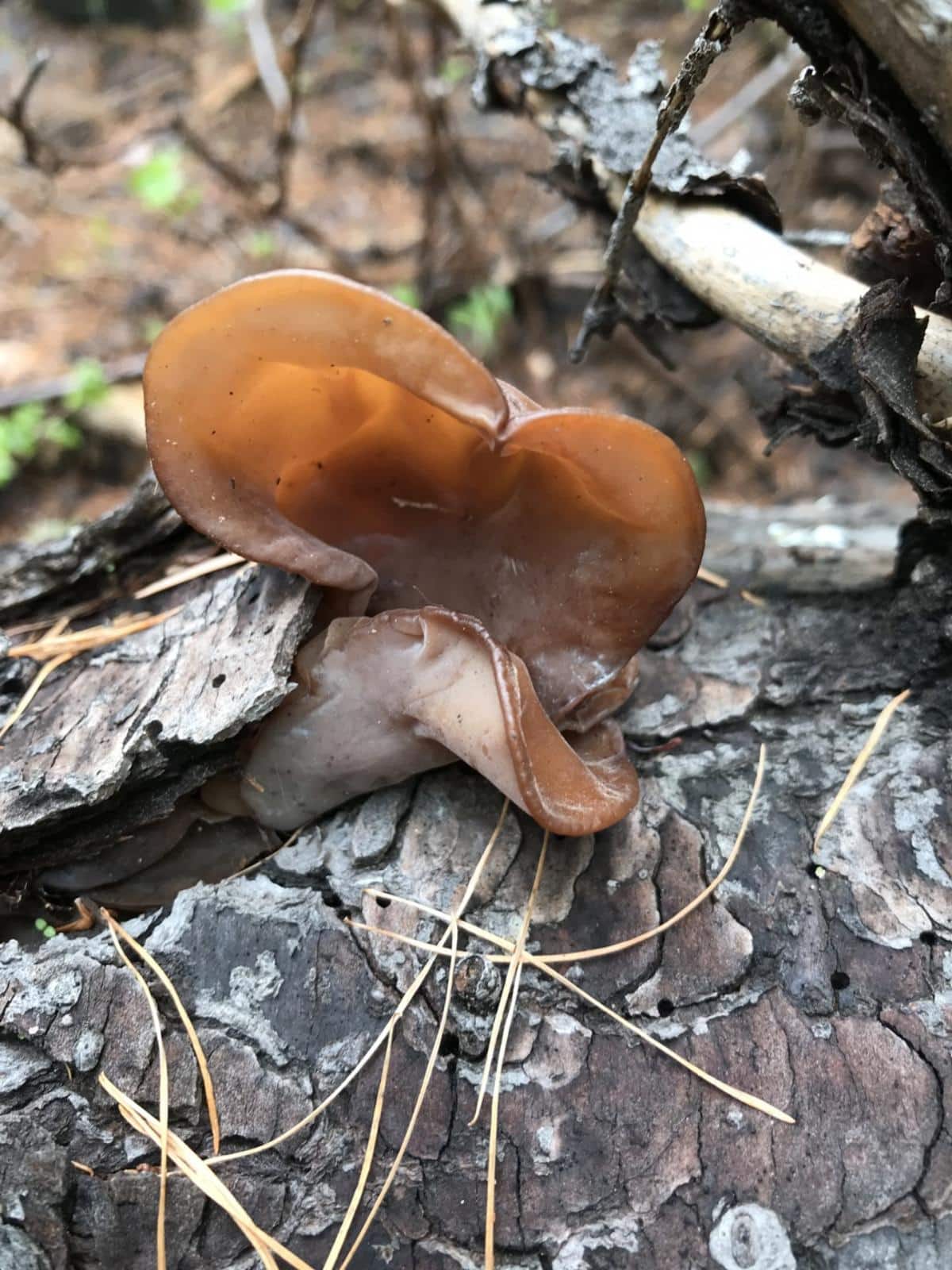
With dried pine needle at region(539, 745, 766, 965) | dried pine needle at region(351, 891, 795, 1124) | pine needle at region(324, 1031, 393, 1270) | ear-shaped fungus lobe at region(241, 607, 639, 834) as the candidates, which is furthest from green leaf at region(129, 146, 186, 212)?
pine needle at region(324, 1031, 393, 1270)

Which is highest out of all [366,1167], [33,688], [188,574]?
[188,574]

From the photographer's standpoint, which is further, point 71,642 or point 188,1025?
point 71,642

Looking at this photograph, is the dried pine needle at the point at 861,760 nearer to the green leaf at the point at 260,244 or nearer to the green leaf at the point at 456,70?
the green leaf at the point at 260,244

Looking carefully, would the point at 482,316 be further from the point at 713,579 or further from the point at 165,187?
the point at 713,579

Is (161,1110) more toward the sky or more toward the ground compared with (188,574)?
more toward the ground

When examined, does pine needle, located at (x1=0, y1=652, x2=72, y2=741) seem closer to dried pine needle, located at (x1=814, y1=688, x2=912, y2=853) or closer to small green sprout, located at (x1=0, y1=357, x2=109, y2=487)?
dried pine needle, located at (x1=814, y1=688, x2=912, y2=853)

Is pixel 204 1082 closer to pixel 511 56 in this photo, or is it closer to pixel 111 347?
pixel 511 56

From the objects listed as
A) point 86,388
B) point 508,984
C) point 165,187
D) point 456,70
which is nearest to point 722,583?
point 508,984
